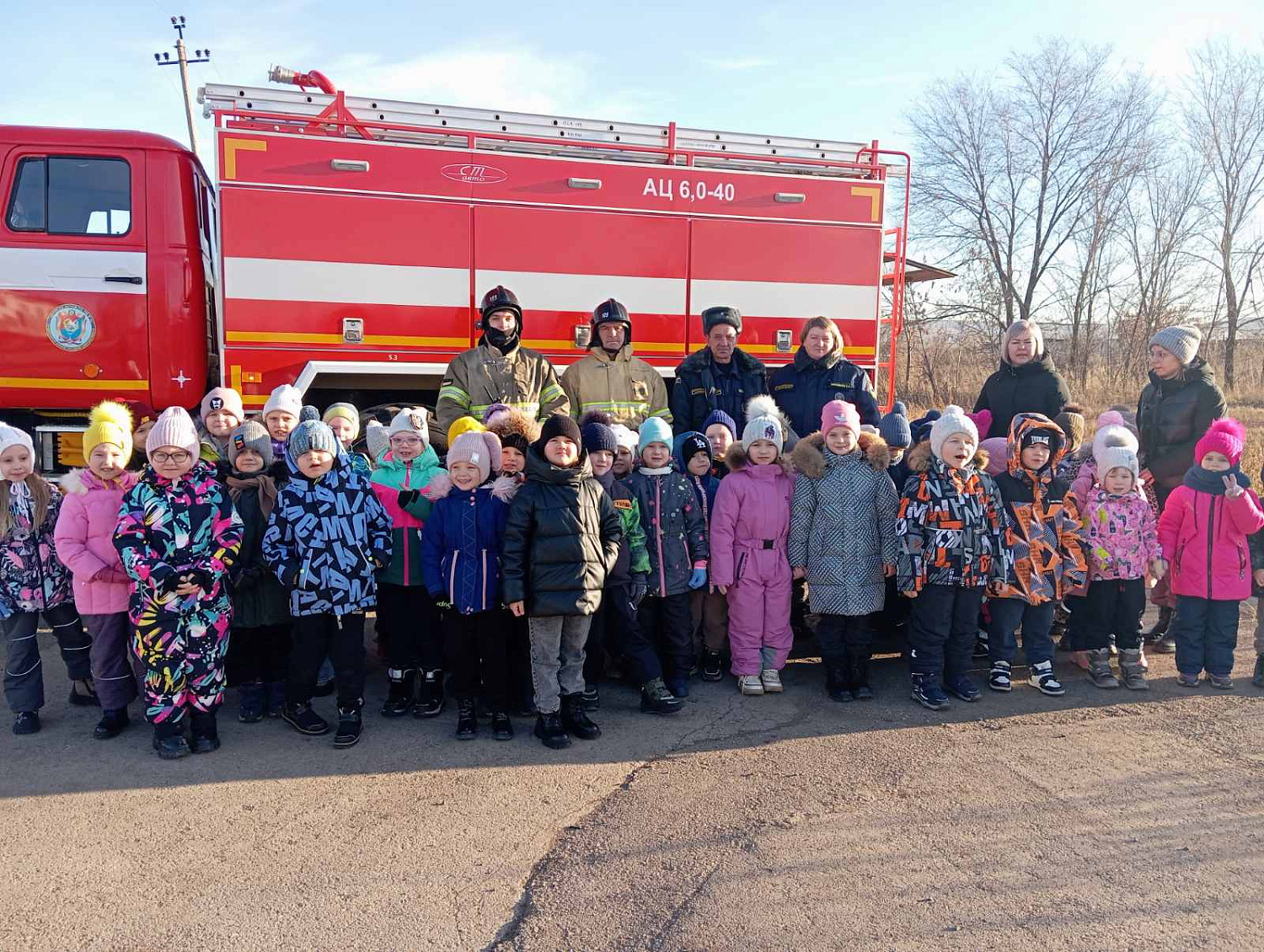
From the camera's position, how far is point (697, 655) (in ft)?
16.5

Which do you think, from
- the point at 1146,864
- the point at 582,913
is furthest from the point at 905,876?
the point at 582,913

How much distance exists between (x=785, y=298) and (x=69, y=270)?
16.2ft

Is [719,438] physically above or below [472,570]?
above

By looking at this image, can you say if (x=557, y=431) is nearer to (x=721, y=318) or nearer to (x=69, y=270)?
(x=721, y=318)

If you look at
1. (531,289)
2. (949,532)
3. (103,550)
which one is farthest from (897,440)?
(103,550)

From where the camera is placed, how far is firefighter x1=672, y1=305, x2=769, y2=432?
5.60 m

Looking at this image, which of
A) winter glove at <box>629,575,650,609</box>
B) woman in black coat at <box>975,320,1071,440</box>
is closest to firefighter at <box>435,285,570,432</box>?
winter glove at <box>629,575,650,609</box>

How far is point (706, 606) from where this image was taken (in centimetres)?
492

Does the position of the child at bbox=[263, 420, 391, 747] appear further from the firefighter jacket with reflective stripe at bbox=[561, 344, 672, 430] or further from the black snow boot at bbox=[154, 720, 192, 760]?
the firefighter jacket with reflective stripe at bbox=[561, 344, 672, 430]

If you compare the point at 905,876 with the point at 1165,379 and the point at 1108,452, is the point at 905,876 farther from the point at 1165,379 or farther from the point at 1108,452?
the point at 1165,379

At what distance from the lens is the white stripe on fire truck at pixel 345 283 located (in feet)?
19.1

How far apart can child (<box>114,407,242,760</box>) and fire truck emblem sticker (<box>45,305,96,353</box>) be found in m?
2.45

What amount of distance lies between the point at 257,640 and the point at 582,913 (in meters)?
2.42

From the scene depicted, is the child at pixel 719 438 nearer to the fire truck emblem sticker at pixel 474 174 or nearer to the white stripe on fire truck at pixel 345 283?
the white stripe on fire truck at pixel 345 283
